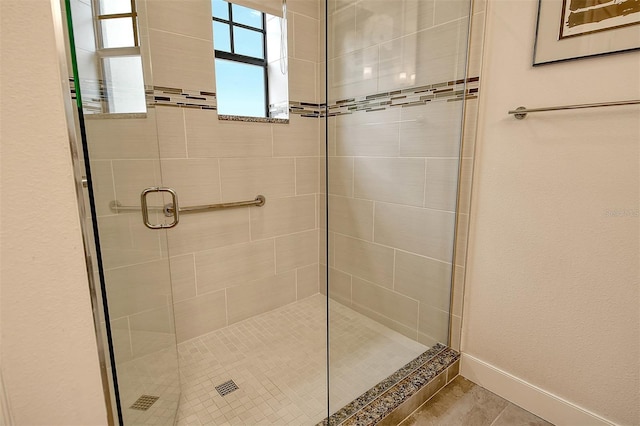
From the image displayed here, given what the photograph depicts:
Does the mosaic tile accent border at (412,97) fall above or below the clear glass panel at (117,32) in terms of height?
below

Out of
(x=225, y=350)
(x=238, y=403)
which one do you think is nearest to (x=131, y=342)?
(x=238, y=403)

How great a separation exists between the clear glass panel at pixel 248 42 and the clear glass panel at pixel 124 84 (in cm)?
93

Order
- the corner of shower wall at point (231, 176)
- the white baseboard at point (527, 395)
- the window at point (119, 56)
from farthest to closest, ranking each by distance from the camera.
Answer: the corner of shower wall at point (231, 176)
the white baseboard at point (527, 395)
the window at point (119, 56)

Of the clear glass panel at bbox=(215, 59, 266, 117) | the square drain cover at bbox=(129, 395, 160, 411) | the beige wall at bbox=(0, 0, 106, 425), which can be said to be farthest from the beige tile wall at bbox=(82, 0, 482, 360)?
the beige wall at bbox=(0, 0, 106, 425)

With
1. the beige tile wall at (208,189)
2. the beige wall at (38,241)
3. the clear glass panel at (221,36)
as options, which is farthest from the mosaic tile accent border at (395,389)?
the clear glass panel at (221,36)

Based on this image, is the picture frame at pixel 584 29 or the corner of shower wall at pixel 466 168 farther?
the corner of shower wall at pixel 466 168

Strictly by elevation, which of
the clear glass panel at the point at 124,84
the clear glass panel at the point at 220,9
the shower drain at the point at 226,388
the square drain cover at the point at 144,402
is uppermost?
the clear glass panel at the point at 220,9

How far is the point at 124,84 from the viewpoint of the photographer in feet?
3.27

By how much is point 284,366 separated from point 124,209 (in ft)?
3.74

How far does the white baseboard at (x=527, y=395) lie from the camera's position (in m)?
1.24

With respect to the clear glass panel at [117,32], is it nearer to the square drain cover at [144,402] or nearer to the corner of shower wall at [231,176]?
the corner of shower wall at [231,176]

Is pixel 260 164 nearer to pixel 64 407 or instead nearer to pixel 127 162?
pixel 127 162

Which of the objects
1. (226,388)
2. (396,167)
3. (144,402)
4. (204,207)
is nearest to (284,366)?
(226,388)

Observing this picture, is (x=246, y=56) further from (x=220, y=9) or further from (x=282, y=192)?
(x=282, y=192)
